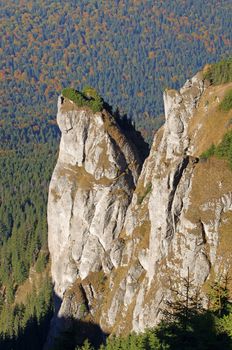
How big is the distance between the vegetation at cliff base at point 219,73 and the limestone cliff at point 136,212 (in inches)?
70.6

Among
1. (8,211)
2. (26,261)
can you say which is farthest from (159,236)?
(8,211)

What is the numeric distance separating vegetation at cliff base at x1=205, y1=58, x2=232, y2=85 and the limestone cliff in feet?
5.88

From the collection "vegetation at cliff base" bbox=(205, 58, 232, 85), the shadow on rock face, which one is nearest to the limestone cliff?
the shadow on rock face

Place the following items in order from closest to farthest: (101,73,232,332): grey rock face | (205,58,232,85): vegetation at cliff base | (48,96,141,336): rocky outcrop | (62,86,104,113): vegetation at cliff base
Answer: (101,73,232,332): grey rock face → (205,58,232,85): vegetation at cliff base → (48,96,141,336): rocky outcrop → (62,86,104,113): vegetation at cliff base

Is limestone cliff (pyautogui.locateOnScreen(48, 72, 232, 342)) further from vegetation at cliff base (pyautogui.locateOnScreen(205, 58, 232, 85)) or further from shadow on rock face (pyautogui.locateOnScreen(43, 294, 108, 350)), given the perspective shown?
vegetation at cliff base (pyautogui.locateOnScreen(205, 58, 232, 85))

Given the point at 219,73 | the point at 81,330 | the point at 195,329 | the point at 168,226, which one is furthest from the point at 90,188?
the point at 195,329

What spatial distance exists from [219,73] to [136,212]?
75.1 ft

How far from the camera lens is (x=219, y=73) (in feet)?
327

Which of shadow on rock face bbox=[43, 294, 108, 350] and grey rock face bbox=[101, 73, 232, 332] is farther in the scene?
shadow on rock face bbox=[43, 294, 108, 350]

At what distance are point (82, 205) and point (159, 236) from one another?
73.2ft

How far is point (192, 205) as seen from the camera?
82.7 metres

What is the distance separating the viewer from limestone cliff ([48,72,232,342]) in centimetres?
8225

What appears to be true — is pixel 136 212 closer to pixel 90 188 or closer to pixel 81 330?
pixel 90 188

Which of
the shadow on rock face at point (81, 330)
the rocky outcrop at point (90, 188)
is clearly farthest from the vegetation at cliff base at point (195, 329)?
the rocky outcrop at point (90, 188)
